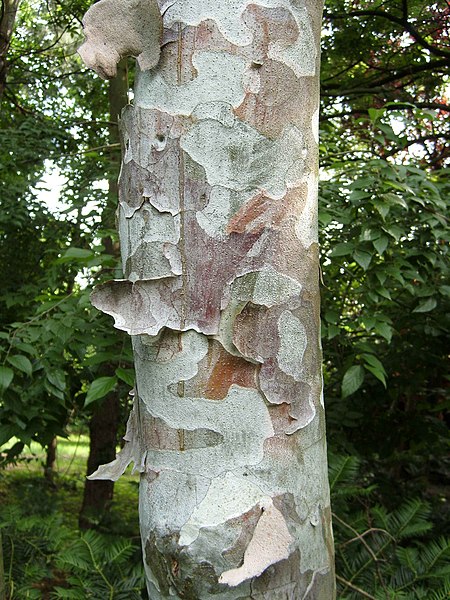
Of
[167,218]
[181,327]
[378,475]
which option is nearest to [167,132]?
[167,218]

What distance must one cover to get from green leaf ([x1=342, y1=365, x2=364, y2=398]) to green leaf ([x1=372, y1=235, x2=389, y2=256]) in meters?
0.39

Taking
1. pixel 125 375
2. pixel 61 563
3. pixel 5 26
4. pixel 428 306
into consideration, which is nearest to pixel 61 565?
pixel 61 563

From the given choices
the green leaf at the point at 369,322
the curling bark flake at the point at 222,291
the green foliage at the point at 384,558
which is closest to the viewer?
the curling bark flake at the point at 222,291

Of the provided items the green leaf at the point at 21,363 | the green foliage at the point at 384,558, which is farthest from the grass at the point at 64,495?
the green foliage at the point at 384,558

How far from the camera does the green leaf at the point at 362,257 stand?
1.88 m

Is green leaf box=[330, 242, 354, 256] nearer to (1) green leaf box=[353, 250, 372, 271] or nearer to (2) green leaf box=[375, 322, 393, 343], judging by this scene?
(1) green leaf box=[353, 250, 372, 271]

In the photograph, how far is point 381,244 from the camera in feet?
6.18

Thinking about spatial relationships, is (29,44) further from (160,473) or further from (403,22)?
(160,473)

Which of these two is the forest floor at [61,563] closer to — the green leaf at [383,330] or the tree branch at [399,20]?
the green leaf at [383,330]

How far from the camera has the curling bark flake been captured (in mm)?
809

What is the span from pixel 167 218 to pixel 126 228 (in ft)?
0.29

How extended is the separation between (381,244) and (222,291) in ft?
3.89

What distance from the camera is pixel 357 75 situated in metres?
4.50

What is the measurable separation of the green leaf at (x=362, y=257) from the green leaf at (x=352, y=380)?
1.14 ft
